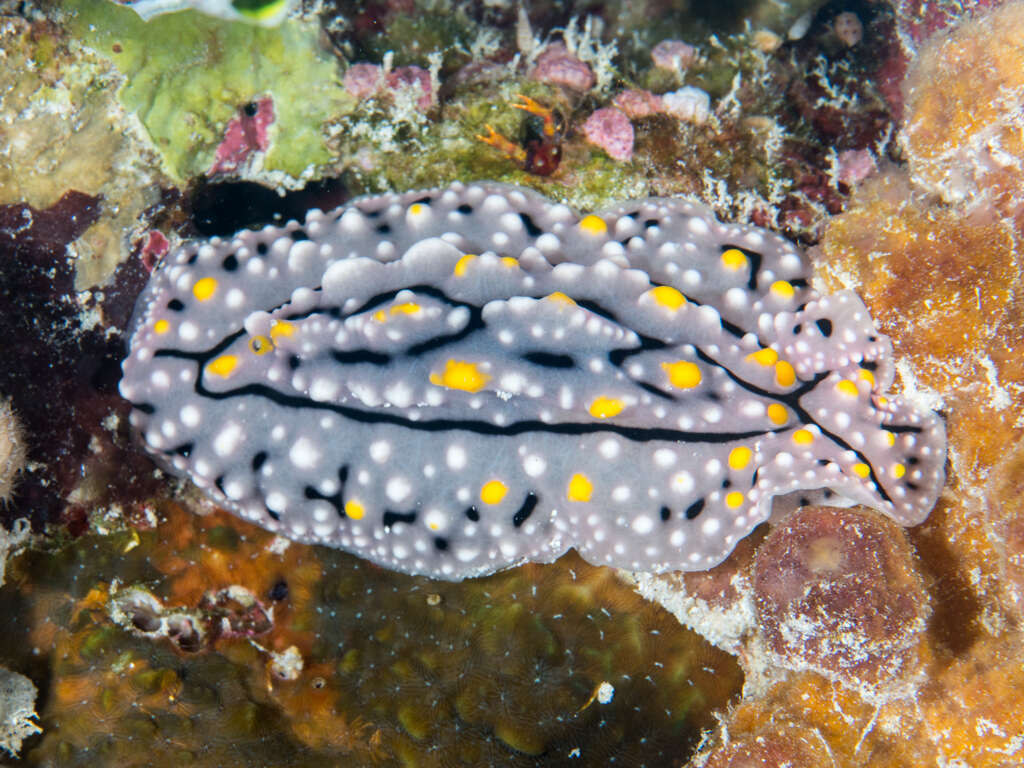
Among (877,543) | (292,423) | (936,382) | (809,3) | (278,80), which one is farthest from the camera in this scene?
(809,3)

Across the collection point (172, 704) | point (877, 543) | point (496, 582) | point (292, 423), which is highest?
point (877, 543)

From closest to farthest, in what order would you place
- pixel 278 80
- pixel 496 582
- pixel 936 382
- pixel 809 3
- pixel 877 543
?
1. pixel 877 543
2. pixel 936 382
3. pixel 496 582
4. pixel 278 80
5. pixel 809 3

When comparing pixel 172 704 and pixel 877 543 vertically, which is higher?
pixel 877 543

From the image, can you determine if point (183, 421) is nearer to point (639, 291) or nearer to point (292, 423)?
point (292, 423)

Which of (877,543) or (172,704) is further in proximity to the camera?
(172,704)

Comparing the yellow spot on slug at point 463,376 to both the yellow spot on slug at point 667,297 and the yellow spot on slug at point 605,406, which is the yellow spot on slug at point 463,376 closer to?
the yellow spot on slug at point 605,406

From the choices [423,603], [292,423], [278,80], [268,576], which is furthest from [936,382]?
[278,80]


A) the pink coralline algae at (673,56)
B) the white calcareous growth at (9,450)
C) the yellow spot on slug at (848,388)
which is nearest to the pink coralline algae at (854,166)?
the pink coralline algae at (673,56)
